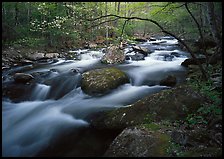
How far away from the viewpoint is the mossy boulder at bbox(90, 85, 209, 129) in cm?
540

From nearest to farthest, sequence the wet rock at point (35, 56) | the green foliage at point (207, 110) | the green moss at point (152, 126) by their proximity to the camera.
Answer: the green foliage at point (207, 110)
the green moss at point (152, 126)
the wet rock at point (35, 56)

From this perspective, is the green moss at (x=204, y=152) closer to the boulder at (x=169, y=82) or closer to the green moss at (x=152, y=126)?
the green moss at (x=152, y=126)

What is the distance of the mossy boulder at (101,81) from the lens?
8.23 meters

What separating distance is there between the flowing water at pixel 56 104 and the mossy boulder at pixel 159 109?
951 millimetres

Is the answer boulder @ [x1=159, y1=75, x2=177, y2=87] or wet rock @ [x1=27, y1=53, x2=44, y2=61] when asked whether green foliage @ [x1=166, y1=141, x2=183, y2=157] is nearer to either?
boulder @ [x1=159, y1=75, x2=177, y2=87]

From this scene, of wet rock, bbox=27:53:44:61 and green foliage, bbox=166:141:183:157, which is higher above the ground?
wet rock, bbox=27:53:44:61

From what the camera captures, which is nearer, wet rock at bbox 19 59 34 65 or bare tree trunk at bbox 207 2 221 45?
bare tree trunk at bbox 207 2 221 45

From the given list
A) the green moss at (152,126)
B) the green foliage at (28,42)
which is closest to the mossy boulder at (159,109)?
the green moss at (152,126)

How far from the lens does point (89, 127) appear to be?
19.5ft

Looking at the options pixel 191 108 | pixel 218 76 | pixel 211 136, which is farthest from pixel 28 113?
pixel 218 76

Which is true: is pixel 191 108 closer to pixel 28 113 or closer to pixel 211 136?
pixel 211 136

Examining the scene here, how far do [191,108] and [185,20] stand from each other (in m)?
22.2

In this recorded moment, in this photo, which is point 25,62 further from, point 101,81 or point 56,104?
point 101,81

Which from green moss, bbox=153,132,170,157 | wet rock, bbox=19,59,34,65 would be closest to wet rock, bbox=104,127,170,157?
green moss, bbox=153,132,170,157
